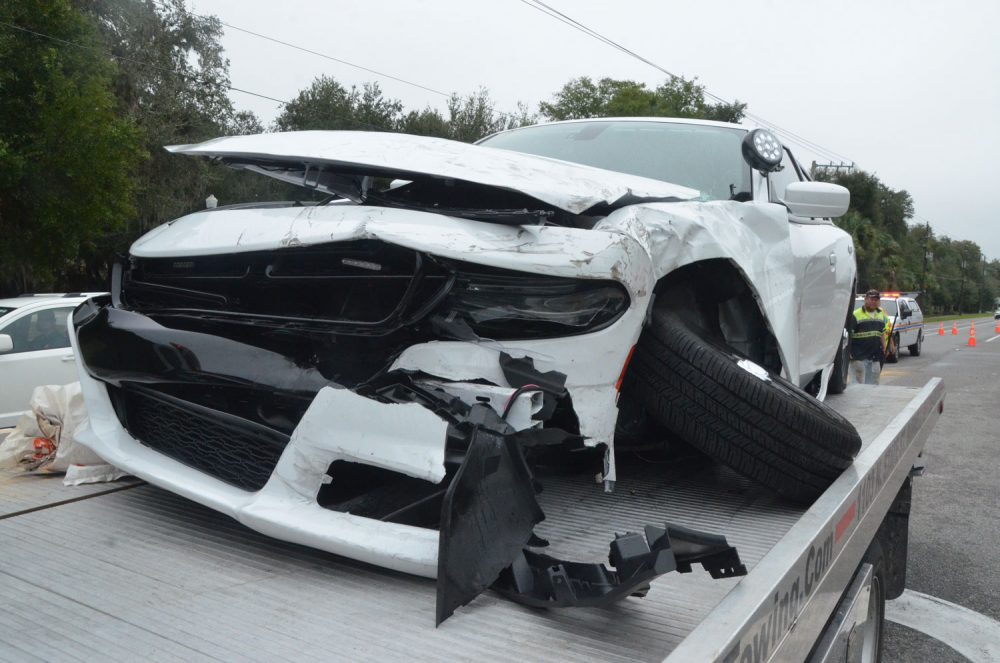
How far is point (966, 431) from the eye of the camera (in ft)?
30.4

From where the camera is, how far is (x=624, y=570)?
4.97 feet

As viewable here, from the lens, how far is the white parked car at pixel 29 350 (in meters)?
7.79

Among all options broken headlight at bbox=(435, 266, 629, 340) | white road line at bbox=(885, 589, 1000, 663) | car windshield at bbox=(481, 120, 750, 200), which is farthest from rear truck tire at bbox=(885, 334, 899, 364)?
broken headlight at bbox=(435, 266, 629, 340)

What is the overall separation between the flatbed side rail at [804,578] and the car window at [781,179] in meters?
1.18

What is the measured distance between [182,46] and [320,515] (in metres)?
24.1

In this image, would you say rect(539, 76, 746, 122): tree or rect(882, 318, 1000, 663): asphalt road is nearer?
rect(882, 318, 1000, 663): asphalt road

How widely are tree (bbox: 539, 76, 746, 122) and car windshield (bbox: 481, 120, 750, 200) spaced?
1497 inches

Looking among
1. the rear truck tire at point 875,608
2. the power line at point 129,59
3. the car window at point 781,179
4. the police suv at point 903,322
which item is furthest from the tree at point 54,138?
the police suv at point 903,322

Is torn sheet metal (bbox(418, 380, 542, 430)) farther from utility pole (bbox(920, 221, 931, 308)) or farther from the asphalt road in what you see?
utility pole (bbox(920, 221, 931, 308))

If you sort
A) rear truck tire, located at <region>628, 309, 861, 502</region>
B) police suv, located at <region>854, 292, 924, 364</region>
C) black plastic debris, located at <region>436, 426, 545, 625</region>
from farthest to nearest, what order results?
police suv, located at <region>854, 292, 924, 364</region>, rear truck tire, located at <region>628, 309, 861, 502</region>, black plastic debris, located at <region>436, 426, 545, 625</region>

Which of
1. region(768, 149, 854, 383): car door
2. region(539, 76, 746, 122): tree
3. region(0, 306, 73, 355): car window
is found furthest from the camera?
region(539, 76, 746, 122): tree

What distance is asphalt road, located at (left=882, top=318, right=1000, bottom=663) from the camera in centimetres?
385

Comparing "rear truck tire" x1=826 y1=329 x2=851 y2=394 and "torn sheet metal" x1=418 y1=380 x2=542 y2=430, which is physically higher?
"torn sheet metal" x1=418 y1=380 x2=542 y2=430

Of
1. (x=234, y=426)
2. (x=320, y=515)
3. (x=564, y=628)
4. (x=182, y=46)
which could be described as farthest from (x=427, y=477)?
(x=182, y=46)
